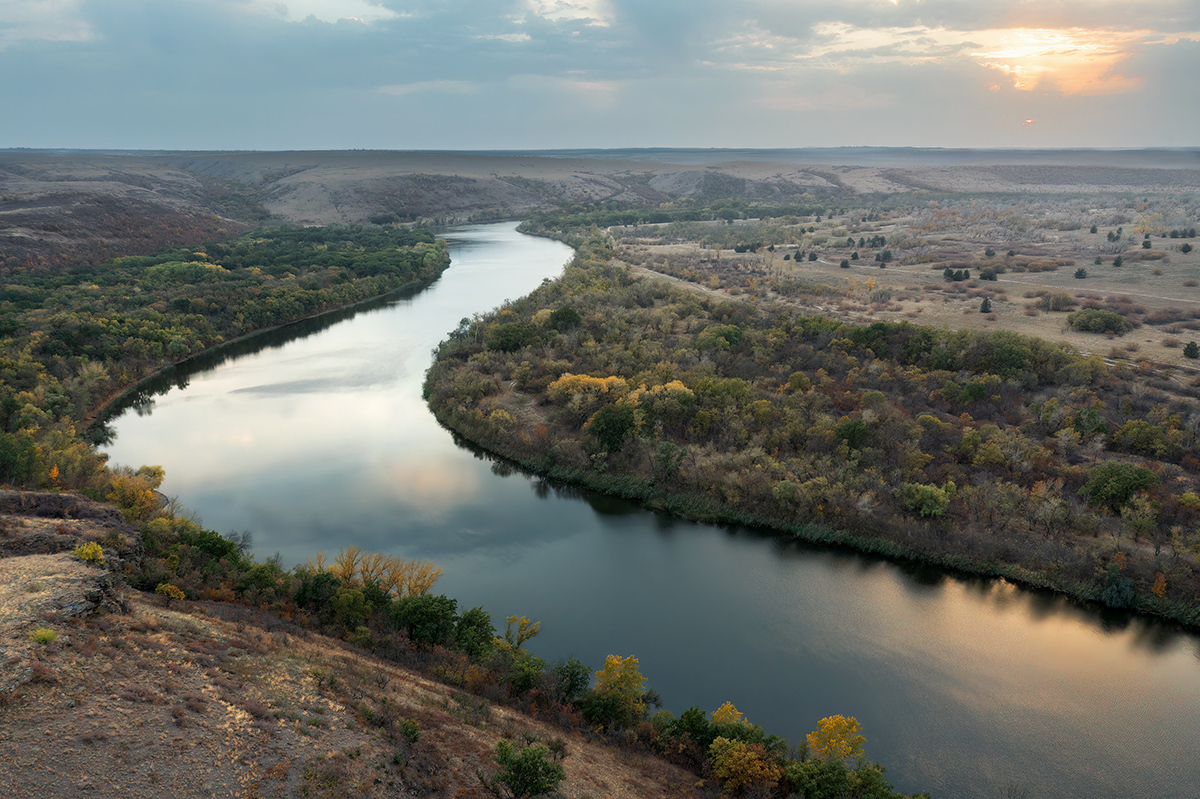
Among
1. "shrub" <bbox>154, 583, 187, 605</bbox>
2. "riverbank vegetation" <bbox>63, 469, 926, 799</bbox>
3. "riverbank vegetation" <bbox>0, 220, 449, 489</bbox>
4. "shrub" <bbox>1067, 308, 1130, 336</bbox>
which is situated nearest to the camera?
"riverbank vegetation" <bbox>63, 469, 926, 799</bbox>

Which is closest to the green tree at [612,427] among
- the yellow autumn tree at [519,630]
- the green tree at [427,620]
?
the yellow autumn tree at [519,630]

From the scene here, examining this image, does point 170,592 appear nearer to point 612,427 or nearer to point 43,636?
point 43,636

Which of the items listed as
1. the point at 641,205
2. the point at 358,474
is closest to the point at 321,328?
the point at 358,474

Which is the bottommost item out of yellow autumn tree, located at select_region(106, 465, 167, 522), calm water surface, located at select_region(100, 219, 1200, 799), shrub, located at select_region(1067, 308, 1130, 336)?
calm water surface, located at select_region(100, 219, 1200, 799)

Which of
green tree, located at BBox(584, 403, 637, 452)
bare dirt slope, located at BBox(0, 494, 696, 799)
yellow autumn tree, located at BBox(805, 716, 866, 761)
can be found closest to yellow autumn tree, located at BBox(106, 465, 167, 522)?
bare dirt slope, located at BBox(0, 494, 696, 799)

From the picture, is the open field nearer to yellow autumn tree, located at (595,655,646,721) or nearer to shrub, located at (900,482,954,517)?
shrub, located at (900,482,954,517)

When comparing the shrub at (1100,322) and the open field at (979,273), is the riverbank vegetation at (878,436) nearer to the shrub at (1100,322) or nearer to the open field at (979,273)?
Answer: the open field at (979,273)
